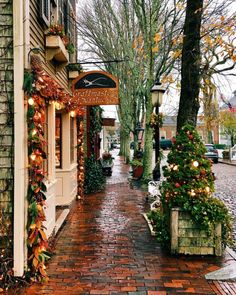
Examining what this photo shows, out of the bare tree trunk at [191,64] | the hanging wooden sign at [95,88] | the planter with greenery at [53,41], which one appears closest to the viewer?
the planter with greenery at [53,41]

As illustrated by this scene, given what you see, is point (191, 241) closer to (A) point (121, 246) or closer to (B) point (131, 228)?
(A) point (121, 246)

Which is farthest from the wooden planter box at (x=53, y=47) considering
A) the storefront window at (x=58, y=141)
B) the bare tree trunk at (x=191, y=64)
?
the storefront window at (x=58, y=141)

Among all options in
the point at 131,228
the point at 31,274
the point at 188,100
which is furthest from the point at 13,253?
the point at 188,100

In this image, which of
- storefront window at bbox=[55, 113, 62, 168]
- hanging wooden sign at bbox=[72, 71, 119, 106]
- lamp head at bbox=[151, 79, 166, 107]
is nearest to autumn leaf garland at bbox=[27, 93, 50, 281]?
hanging wooden sign at bbox=[72, 71, 119, 106]

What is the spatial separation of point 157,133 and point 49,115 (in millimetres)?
4795

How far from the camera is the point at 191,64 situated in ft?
22.3

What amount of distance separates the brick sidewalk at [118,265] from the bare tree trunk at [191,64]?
8.14 feet

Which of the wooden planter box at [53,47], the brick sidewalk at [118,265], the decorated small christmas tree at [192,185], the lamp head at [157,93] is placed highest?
the wooden planter box at [53,47]

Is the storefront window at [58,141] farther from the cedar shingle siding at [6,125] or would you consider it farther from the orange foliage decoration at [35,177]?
the cedar shingle siding at [6,125]

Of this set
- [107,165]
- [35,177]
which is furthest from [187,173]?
[107,165]

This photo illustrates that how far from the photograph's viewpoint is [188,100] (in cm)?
688

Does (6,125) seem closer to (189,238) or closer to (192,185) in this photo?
(192,185)

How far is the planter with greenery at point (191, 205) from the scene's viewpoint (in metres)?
5.83

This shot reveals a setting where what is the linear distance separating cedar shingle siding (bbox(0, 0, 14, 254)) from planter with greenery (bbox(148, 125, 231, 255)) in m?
2.57
